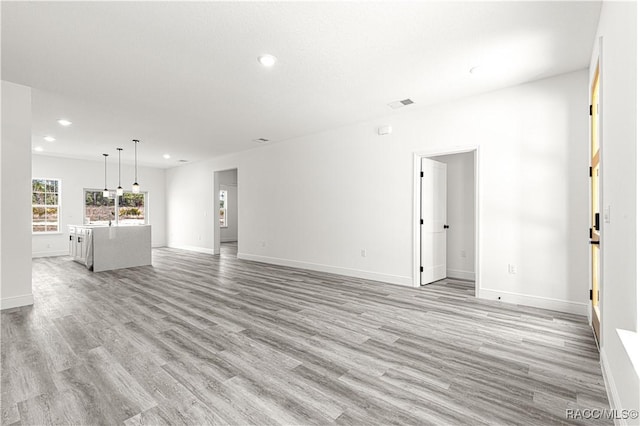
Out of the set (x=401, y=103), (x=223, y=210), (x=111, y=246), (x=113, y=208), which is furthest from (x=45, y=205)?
(x=401, y=103)

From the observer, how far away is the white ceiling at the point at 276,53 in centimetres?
247

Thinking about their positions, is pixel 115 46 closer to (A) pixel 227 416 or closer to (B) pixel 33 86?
(B) pixel 33 86

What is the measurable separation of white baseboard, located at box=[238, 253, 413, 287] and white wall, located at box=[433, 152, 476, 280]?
1276mm

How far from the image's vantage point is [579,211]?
3.50 metres

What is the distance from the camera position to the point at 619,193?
175 cm

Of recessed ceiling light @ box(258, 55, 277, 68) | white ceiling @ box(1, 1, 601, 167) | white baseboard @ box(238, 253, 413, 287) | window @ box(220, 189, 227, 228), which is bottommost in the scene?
white baseboard @ box(238, 253, 413, 287)

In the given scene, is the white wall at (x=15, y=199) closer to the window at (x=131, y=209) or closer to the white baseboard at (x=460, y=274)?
the white baseboard at (x=460, y=274)

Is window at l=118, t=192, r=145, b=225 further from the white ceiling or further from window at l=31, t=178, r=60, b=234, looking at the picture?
the white ceiling

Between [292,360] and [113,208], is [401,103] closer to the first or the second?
[292,360]

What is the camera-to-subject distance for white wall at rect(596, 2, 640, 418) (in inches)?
57.2

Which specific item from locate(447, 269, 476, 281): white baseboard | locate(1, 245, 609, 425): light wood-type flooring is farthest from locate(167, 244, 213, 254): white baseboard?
locate(447, 269, 476, 281): white baseboard

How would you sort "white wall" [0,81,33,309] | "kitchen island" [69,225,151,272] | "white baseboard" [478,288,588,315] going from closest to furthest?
1. "white baseboard" [478,288,588,315]
2. "white wall" [0,81,33,309]
3. "kitchen island" [69,225,151,272]

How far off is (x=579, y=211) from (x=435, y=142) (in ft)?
6.52

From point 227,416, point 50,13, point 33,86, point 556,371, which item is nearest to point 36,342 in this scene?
point 227,416
